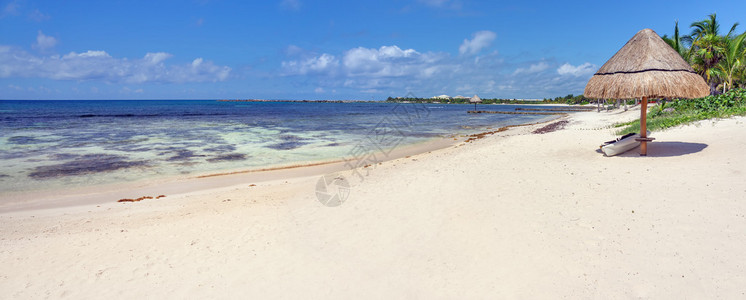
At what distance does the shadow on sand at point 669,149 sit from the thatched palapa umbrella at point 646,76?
1.01 feet

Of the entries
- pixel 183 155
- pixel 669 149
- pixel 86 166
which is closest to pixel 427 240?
pixel 669 149

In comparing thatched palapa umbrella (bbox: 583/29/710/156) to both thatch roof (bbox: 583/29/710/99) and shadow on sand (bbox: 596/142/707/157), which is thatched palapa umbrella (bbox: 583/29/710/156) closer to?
thatch roof (bbox: 583/29/710/99)

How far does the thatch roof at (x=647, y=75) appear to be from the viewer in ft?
28.6

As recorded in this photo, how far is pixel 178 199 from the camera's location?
891cm

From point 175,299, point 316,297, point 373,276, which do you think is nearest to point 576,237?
point 373,276

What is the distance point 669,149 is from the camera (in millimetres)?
9828

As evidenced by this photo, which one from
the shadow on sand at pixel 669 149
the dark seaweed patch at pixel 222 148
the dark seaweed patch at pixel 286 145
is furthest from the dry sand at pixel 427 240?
the dark seaweed patch at pixel 286 145

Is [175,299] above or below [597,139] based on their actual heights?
below

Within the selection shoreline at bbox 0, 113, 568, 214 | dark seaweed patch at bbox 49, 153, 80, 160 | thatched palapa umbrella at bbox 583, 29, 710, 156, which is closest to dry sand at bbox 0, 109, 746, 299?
shoreline at bbox 0, 113, 568, 214

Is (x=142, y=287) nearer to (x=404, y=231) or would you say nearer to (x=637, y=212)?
(x=404, y=231)

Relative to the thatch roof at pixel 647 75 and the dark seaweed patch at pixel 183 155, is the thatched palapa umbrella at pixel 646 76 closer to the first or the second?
the thatch roof at pixel 647 75

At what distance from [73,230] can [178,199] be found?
2.36 metres

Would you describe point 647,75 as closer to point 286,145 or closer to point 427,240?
point 427,240

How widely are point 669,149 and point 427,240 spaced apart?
824cm
